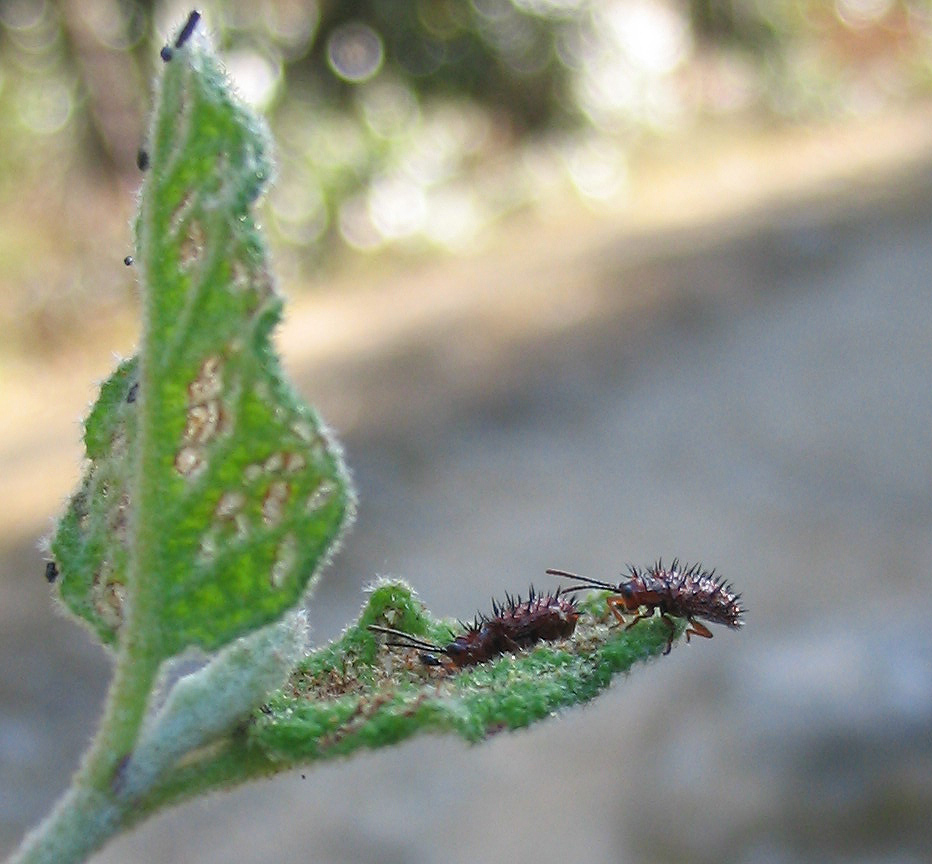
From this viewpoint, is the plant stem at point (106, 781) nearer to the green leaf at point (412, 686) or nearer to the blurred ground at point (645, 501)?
the green leaf at point (412, 686)

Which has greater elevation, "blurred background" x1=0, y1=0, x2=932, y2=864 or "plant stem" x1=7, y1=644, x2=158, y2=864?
"blurred background" x1=0, y1=0, x2=932, y2=864

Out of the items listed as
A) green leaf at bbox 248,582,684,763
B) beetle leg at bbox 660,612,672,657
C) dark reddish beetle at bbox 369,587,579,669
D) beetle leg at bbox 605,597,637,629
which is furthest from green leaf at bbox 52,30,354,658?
beetle leg at bbox 605,597,637,629

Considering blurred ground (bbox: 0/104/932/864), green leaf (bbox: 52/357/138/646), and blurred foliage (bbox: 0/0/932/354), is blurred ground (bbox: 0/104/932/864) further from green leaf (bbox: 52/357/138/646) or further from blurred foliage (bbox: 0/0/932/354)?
green leaf (bbox: 52/357/138/646)

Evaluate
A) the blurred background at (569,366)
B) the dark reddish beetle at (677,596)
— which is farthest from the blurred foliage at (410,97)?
the dark reddish beetle at (677,596)

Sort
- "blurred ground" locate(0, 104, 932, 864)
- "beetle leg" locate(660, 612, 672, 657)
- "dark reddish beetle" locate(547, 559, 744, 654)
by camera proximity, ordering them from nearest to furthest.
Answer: "beetle leg" locate(660, 612, 672, 657) < "dark reddish beetle" locate(547, 559, 744, 654) < "blurred ground" locate(0, 104, 932, 864)

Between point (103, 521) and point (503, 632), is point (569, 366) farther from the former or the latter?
point (103, 521)

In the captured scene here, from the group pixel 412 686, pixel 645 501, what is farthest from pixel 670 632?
pixel 645 501
